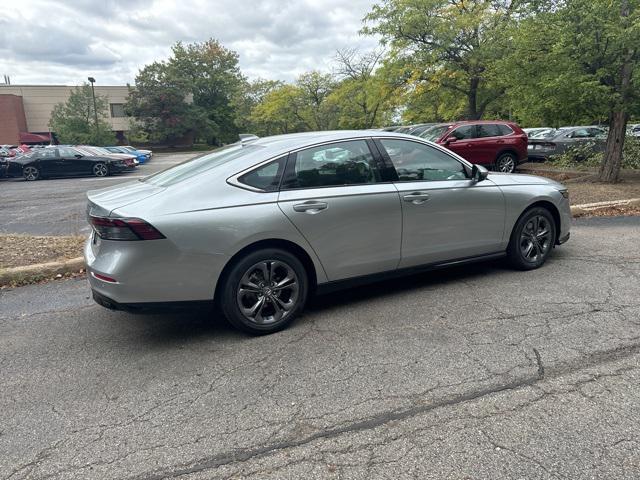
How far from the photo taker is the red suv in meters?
13.3

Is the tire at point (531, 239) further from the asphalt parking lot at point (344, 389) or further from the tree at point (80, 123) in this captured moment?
the tree at point (80, 123)

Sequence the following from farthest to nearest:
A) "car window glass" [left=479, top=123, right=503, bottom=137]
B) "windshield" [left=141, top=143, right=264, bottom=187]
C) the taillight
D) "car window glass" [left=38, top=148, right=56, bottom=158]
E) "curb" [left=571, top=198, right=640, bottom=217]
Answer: "car window glass" [left=38, top=148, right=56, bottom=158] < "car window glass" [left=479, top=123, right=503, bottom=137] < "curb" [left=571, top=198, right=640, bottom=217] < "windshield" [left=141, top=143, right=264, bottom=187] < the taillight

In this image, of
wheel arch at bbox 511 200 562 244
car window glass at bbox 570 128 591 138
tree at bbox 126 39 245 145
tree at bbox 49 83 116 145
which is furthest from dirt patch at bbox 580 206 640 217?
tree at bbox 126 39 245 145

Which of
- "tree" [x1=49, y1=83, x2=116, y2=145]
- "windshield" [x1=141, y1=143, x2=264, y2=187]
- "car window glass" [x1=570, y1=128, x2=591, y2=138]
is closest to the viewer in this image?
"windshield" [x1=141, y1=143, x2=264, y2=187]

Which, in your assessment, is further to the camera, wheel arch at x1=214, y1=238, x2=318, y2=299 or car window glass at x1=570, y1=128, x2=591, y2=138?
car window glass at x1=570, y1=128, x2=591, y2=138

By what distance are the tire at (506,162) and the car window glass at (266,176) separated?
11105mm

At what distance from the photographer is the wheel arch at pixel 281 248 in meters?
3.64

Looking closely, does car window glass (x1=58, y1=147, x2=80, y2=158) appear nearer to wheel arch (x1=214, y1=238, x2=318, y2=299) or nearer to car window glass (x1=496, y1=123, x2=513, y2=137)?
car window glass (x1=496, y1=123, x2=513, y2=137)

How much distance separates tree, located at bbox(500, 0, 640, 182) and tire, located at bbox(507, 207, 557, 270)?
18.0 feet

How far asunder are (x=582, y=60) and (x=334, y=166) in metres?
8.04

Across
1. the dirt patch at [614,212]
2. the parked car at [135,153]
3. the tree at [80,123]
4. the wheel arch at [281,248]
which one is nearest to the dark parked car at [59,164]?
the parked car at [135,153]

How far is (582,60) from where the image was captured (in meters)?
9.55

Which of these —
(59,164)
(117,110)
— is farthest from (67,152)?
(117,110)

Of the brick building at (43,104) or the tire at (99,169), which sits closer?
the tire at (99,169)
